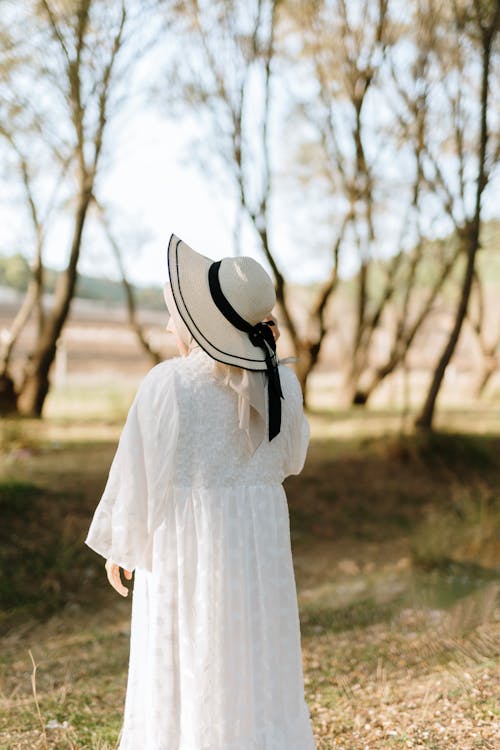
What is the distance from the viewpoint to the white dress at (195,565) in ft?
8.02

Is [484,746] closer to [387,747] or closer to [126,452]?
[387,747]

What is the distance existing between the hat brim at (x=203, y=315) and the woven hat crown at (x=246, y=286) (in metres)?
0.06

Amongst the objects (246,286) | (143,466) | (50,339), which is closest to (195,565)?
(143,466)

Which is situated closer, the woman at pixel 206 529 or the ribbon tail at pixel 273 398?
the woman at pixel 206 529

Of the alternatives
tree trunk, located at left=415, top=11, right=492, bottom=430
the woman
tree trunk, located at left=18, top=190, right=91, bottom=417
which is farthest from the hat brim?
tree trunk, located at left=18, top=190, right=91, bottom=417

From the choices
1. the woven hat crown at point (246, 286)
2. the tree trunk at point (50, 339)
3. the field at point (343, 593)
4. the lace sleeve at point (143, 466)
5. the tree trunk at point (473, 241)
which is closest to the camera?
the lace sleeve at point (143, 466)

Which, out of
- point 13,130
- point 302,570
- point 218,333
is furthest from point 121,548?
point 13,130

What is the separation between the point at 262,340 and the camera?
2.58m

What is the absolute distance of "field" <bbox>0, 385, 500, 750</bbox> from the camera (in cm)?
367

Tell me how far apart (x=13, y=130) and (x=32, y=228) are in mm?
1937

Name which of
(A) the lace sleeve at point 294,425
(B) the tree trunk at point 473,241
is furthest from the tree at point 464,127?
(A) the lace sleeve at point 294,425

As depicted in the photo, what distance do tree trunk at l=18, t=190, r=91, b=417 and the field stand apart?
857 mm

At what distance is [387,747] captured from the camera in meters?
3.30

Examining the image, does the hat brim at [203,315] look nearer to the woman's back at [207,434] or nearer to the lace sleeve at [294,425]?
the woman's back at [207,434]
